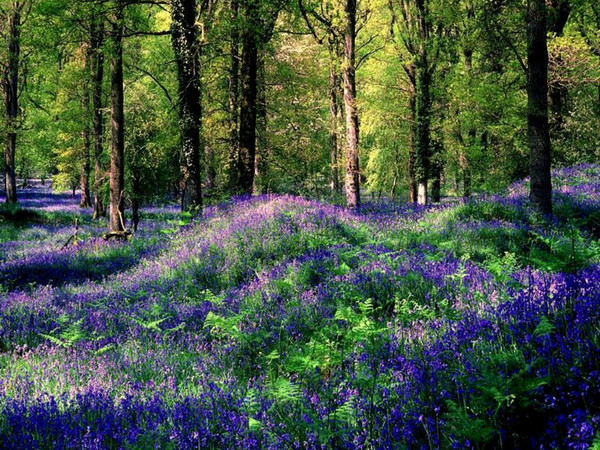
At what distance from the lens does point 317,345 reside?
3.65m

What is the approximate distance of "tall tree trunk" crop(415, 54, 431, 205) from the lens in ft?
55.0

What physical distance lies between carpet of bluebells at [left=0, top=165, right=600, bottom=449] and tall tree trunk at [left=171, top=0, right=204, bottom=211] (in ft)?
9.59

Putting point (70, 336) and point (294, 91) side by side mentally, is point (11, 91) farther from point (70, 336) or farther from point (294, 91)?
point (70, 336)

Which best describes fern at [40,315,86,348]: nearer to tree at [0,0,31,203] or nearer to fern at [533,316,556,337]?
fern at [533,316,556,337]

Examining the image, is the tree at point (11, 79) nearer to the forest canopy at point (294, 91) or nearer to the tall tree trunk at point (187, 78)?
the forest canopy at point (294, 91)

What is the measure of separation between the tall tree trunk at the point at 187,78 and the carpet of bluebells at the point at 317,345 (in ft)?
9.59

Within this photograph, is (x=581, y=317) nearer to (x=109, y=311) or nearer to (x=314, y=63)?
(x=109, y=311)

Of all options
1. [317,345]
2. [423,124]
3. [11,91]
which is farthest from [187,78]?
[11,91]

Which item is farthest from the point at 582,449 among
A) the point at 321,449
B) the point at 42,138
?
the point at 42,138

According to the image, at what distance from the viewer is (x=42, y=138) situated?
27.0 meters

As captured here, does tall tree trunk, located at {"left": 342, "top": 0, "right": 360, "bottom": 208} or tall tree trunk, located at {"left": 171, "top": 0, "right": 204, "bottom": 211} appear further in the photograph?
tall tree trunk, located at {"left": 342, "top": 0, "right": 360, "bottom": 208}

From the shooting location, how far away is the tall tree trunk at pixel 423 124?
55.0 ft

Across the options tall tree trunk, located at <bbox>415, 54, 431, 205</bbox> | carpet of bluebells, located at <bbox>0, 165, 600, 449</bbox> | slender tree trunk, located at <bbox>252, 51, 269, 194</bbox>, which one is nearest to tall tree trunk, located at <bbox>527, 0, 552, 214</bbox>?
Result: carpet of bluebells, located at <bbox>0, 165, 600, 449</bbox>

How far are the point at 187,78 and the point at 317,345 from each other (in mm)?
8566
